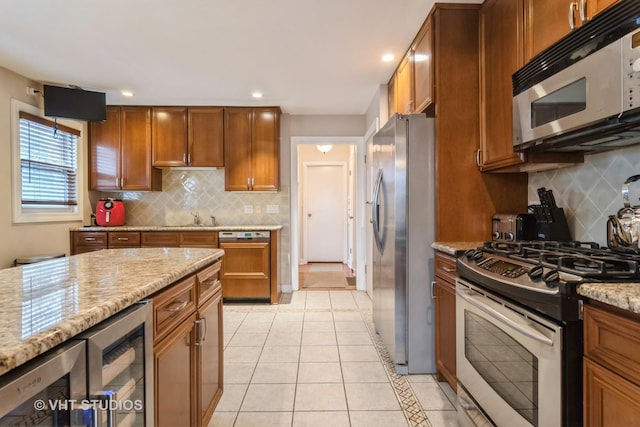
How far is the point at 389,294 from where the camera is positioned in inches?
91.7

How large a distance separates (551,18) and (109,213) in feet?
14.6

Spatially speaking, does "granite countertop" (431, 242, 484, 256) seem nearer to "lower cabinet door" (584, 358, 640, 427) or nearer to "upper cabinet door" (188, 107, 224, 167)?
"lower cabinet door" (584, 358, 640, 427)

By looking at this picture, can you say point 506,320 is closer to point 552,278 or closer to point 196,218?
point 552,278

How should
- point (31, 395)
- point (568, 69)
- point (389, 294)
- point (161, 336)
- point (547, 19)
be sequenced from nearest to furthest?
point (31, 395), point (161, 336), point (568, 69), point (547, 19), point (389, 294)

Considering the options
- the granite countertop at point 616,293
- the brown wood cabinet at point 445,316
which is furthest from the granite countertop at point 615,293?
the brown wood cabinet at point 445,316

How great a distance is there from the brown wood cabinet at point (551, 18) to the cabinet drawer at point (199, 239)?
126 inches

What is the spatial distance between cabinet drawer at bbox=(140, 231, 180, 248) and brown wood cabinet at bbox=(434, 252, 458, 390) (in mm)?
2829

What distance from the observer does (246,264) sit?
3684 mm

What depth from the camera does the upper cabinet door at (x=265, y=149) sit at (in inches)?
156

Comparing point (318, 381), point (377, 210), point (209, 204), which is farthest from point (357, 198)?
point (318, 381)

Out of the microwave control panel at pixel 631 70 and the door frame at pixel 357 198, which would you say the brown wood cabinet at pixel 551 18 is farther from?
the door frame at pixel 357 198

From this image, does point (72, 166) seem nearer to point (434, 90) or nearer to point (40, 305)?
point (40, 305)

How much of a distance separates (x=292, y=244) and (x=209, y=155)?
154cm

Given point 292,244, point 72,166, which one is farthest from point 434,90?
point 72,166
